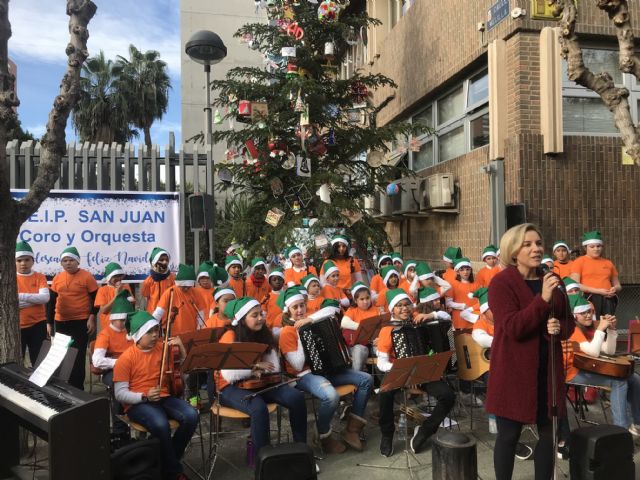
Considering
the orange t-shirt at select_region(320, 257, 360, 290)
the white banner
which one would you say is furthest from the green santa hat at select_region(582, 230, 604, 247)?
the white banner

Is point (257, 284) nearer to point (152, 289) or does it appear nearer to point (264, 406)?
point (152, 289)

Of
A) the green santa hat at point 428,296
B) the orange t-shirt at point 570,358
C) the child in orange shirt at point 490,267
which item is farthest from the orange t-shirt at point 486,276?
the orange t-shirt at point 570,358

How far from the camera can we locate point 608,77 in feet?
18.1

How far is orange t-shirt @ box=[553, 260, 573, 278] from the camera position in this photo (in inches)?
313

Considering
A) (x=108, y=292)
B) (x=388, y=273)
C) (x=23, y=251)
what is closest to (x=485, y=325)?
(x=388, y=273)

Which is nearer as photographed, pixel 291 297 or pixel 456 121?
pixel 291 297

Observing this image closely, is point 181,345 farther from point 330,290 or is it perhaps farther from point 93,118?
point 93,118

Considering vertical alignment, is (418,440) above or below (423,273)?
below

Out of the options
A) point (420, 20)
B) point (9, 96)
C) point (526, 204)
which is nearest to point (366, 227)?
point (526, 204)

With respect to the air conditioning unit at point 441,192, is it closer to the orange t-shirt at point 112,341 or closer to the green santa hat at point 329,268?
the green santa hat at point 329,268

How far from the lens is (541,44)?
30.8ft

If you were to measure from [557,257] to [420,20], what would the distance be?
7374 mm

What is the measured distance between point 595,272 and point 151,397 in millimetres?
6161

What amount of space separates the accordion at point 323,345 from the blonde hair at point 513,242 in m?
2.21
